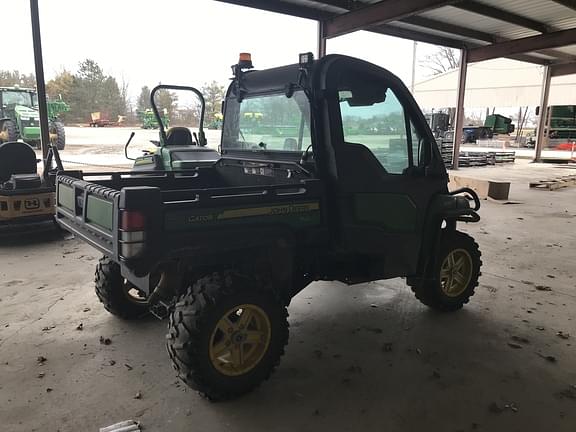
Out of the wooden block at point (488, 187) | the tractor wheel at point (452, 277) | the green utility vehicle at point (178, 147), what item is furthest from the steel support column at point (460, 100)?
the tractor wheel at point (452, 277)

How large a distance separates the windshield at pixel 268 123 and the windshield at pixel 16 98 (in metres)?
15.8

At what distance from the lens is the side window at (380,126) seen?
9.93 ft

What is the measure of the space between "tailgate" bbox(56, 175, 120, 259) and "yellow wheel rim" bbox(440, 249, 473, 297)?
2630 millimetres

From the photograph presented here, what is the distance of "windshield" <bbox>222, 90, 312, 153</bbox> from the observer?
3.12 metres

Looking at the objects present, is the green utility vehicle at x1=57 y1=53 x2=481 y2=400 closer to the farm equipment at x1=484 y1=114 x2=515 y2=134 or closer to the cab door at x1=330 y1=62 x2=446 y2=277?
the cab door at x1=330 y1=62 x2=446 y2=277

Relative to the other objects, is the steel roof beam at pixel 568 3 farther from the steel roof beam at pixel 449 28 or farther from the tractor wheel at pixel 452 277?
the tractor wheel at pixel 452 277

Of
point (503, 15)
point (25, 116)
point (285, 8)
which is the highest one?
point (503, 15)

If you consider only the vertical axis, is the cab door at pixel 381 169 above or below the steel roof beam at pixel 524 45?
below

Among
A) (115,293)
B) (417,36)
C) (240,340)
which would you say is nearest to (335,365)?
(240,340)

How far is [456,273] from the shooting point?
3898 millimetres

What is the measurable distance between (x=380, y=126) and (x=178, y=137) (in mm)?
4605

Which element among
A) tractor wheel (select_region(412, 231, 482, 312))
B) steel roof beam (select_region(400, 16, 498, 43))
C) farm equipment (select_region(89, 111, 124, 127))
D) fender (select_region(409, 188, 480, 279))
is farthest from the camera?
farm equipment (select_region(89, 111, 124, 127))

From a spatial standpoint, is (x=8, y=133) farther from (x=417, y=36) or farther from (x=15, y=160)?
(x=417, y=36)

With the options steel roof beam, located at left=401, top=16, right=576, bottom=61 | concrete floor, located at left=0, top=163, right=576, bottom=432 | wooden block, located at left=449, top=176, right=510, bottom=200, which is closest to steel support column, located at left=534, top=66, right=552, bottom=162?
steel roof beam, located at left=401, top=16, right=576, bottom=61
